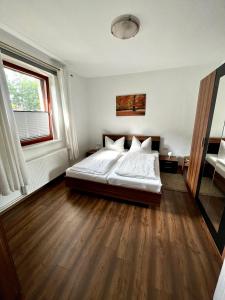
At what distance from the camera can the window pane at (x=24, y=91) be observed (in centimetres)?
216

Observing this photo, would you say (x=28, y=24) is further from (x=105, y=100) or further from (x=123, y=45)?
(x=105, y=100)

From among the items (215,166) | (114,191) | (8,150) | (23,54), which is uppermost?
(23,54)

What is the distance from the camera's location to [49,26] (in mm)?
1690

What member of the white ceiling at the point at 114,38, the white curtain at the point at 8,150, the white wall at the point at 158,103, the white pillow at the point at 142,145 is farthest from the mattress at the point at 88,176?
the white ceiling at the point at 114,38

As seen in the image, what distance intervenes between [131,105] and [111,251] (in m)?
3.31

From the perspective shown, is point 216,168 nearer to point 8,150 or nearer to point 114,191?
point 114,191

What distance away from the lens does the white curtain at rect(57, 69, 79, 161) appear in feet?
9.42

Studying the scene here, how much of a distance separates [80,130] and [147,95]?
6.96 feet

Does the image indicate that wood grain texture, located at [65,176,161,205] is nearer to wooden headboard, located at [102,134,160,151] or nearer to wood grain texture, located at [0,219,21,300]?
wood grain texture, located at [0,219,21,300]

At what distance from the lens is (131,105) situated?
368 centimetres

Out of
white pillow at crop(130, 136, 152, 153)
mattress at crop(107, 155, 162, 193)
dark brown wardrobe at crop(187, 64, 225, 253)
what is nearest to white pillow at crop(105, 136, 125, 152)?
white pillow at crop(130, 136, 152, 153)

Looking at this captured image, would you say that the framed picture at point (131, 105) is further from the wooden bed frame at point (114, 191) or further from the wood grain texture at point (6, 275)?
the wood grain texture at point (6, 275)

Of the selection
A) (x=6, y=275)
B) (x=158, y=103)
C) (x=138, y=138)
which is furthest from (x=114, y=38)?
(x=6, y=275)

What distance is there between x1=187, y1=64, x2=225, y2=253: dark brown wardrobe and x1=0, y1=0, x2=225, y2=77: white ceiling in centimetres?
63
